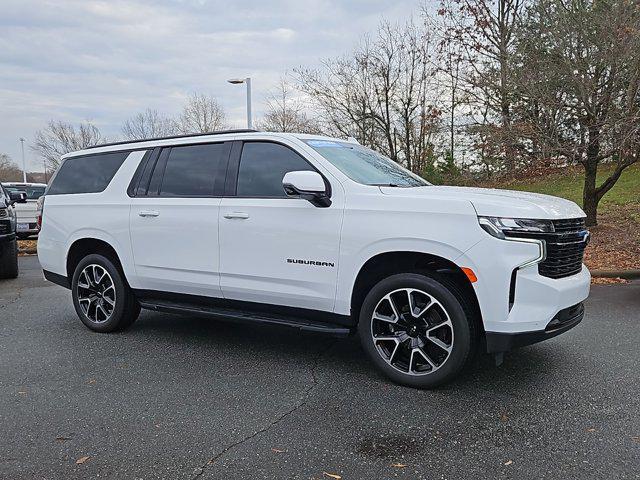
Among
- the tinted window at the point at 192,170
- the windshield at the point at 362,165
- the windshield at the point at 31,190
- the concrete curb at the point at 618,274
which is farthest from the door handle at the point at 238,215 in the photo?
the windshield at the point at 31,190

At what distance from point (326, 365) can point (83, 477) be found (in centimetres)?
208

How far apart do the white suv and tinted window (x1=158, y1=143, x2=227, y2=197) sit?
1cm

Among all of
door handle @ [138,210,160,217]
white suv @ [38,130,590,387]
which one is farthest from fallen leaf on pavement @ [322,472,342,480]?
door handle @ [138,210,160,217]

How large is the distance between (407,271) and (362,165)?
1.09 meters

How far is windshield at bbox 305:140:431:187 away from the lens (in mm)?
4277

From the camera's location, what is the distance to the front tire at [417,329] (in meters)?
3.65

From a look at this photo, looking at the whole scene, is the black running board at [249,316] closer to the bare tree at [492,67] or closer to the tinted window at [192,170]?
the tinted window at [192,170]

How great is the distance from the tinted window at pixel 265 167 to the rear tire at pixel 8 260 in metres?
6.05

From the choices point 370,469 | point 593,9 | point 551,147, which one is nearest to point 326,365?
point 370,469

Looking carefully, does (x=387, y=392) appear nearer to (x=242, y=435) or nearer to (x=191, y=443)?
(x=242, y=435)

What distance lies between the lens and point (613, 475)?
268 cm

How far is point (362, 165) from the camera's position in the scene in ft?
14.9

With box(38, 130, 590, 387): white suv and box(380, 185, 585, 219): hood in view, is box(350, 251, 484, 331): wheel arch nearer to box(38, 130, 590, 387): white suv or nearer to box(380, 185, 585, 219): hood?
box(38, 130, 590, 387): white suv

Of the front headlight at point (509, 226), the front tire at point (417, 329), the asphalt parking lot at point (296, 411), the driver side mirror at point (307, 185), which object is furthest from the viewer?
the driver side mirror at point (307, 185)
